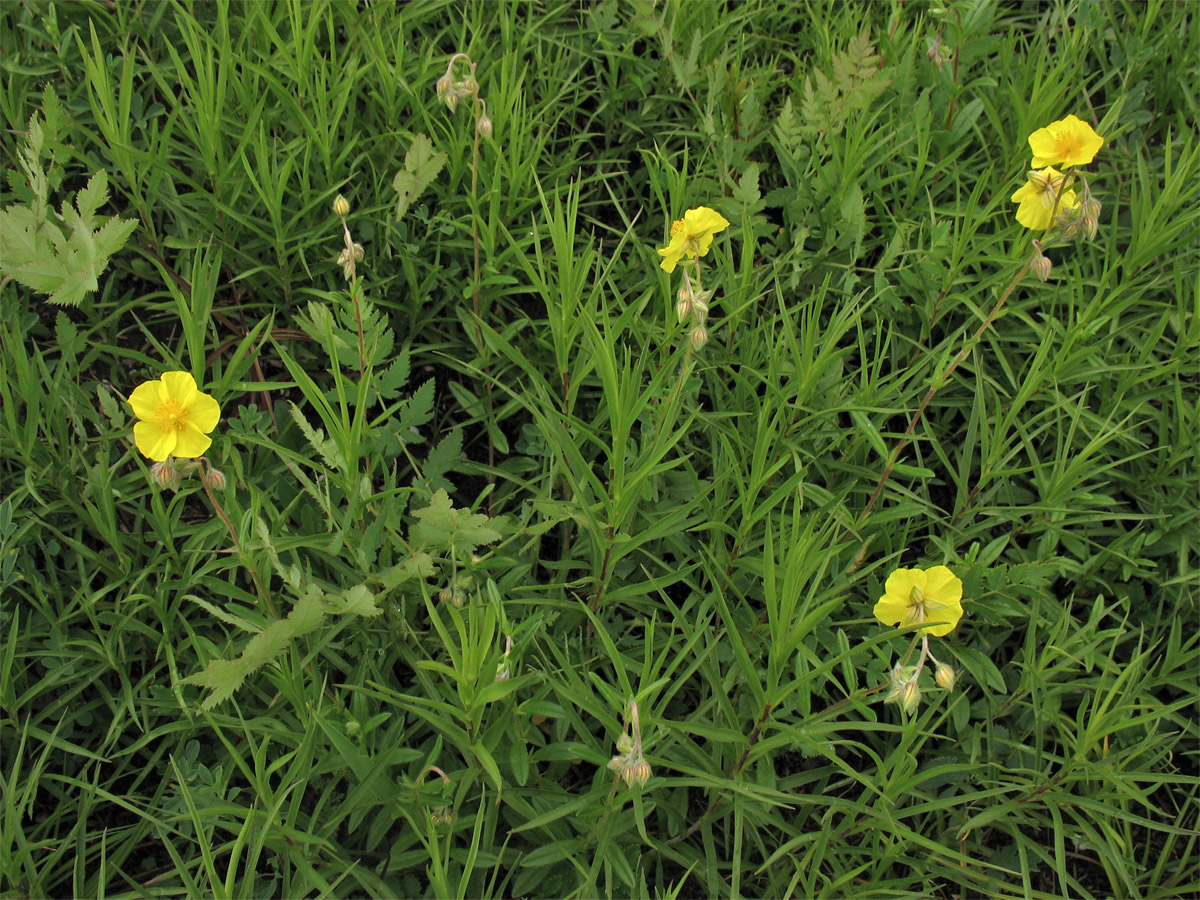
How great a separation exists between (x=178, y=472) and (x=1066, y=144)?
60.3 inches

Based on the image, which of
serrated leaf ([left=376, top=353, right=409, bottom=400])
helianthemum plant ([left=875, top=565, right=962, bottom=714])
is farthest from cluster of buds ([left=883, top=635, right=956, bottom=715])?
serrated leaf ([left=376, top=353, right=409, bottom=400])

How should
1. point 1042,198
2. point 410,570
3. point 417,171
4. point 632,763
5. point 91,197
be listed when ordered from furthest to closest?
point 417,171 < point 1042,198 < point 91,197 < point 410,570 < point 632,763

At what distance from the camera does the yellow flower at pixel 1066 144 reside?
1509mm

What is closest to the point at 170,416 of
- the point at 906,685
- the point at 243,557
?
the point at 243,557

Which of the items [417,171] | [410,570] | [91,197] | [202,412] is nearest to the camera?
[202,412]

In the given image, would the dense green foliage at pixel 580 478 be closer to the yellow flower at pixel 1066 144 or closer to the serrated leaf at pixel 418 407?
the serrated leaf at pixel 418 407

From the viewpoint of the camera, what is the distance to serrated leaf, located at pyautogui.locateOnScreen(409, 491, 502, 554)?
1316mm

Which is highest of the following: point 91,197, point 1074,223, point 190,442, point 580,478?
point 1074,223

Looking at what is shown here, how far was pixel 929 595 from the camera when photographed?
4.20 ft

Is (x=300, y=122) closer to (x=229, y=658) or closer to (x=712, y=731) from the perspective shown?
(x=229, y=658)

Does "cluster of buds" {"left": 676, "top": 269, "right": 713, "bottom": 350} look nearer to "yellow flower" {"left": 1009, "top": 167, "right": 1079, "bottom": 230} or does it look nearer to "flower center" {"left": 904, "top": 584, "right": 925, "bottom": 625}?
"flower center" {"left": 904, "top": 584, "right": 925, "bottom": 625}

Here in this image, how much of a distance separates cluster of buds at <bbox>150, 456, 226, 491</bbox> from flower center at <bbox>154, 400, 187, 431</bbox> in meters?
0.05

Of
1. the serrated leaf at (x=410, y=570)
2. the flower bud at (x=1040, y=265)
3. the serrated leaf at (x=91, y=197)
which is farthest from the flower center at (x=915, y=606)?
the serrated leaf at (x=91, y=197)

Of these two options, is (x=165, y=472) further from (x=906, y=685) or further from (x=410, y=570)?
(x=906, y=685)
